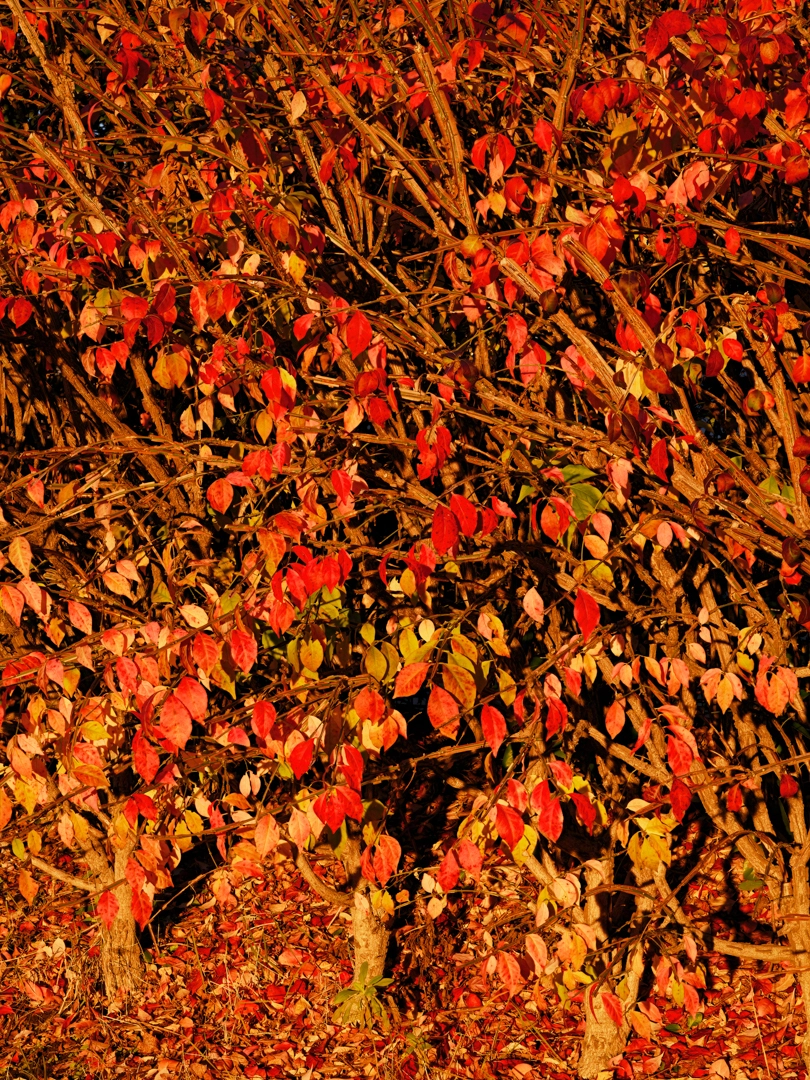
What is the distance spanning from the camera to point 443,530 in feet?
8.18

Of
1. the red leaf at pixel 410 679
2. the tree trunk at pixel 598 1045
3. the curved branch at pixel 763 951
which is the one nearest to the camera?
the red leaf at pixel 410 679

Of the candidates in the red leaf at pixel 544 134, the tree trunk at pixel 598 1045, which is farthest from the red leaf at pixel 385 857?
the red leaf at pixel 544 134

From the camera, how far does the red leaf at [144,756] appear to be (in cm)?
251

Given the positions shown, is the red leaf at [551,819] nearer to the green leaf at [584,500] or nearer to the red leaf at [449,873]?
the red leaf at [449,873]

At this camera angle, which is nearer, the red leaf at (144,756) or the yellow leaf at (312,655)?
the red leaf at (144,756)

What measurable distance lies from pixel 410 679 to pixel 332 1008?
6.82 feet

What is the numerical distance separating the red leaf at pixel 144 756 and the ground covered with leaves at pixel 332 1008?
1221 millimetres

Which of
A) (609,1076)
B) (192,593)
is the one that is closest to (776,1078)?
(609,1076)

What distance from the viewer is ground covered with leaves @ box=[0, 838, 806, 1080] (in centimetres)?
359

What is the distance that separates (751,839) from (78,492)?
7.71 ft

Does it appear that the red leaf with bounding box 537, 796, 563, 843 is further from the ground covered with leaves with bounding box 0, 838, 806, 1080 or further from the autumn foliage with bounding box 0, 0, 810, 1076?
the ground covered with leaves with bounding box 0, 838, 806, 1080

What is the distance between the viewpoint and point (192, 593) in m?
3.65

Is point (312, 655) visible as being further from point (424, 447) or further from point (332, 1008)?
point (332, 1008)

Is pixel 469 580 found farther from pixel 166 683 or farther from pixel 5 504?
pixel 5 504
